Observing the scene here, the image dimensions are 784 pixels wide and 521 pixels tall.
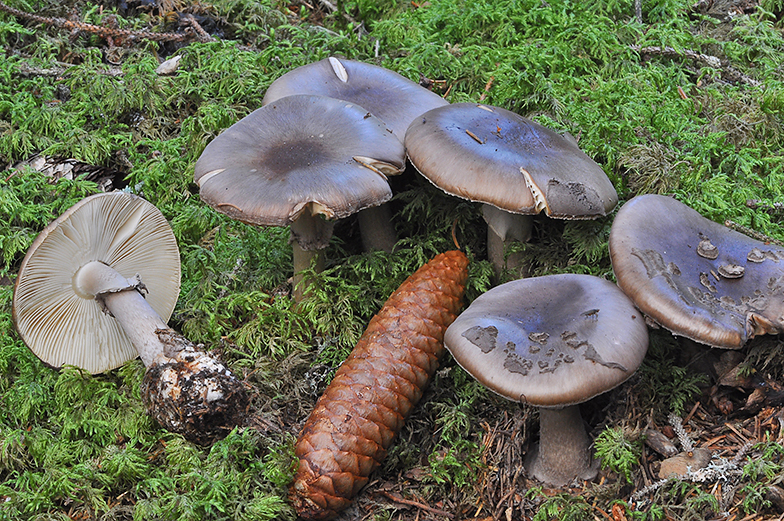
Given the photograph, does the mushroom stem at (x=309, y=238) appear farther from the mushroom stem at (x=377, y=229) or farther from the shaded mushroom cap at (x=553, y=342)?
the shaded mushroom cap at (x=553, y=342)

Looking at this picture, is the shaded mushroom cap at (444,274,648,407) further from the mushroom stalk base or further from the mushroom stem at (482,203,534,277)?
the mushroom stalk base

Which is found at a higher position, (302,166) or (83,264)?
(302,166)

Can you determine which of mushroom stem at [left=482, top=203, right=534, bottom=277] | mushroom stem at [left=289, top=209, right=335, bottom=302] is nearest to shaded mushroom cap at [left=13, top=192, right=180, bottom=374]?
mushroom stem at [left=289, top=209, right=335, bottom=302]

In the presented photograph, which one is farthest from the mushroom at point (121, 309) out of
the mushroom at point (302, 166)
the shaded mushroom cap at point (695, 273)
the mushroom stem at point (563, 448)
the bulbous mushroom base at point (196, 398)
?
the shaded mushroom cap at point (695, 273)

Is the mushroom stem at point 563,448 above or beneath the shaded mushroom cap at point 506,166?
beneath

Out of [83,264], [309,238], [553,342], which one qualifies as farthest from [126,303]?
[553,342]

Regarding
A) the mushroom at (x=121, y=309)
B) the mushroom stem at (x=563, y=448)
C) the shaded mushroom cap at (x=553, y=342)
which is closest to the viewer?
the shaded mushroom cap at (x=553, y=342)

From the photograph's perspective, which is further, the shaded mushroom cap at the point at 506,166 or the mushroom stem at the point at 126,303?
the mushroom stem at the point at 126,303

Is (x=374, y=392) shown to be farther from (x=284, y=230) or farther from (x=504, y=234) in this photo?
(x=284, y=230)
